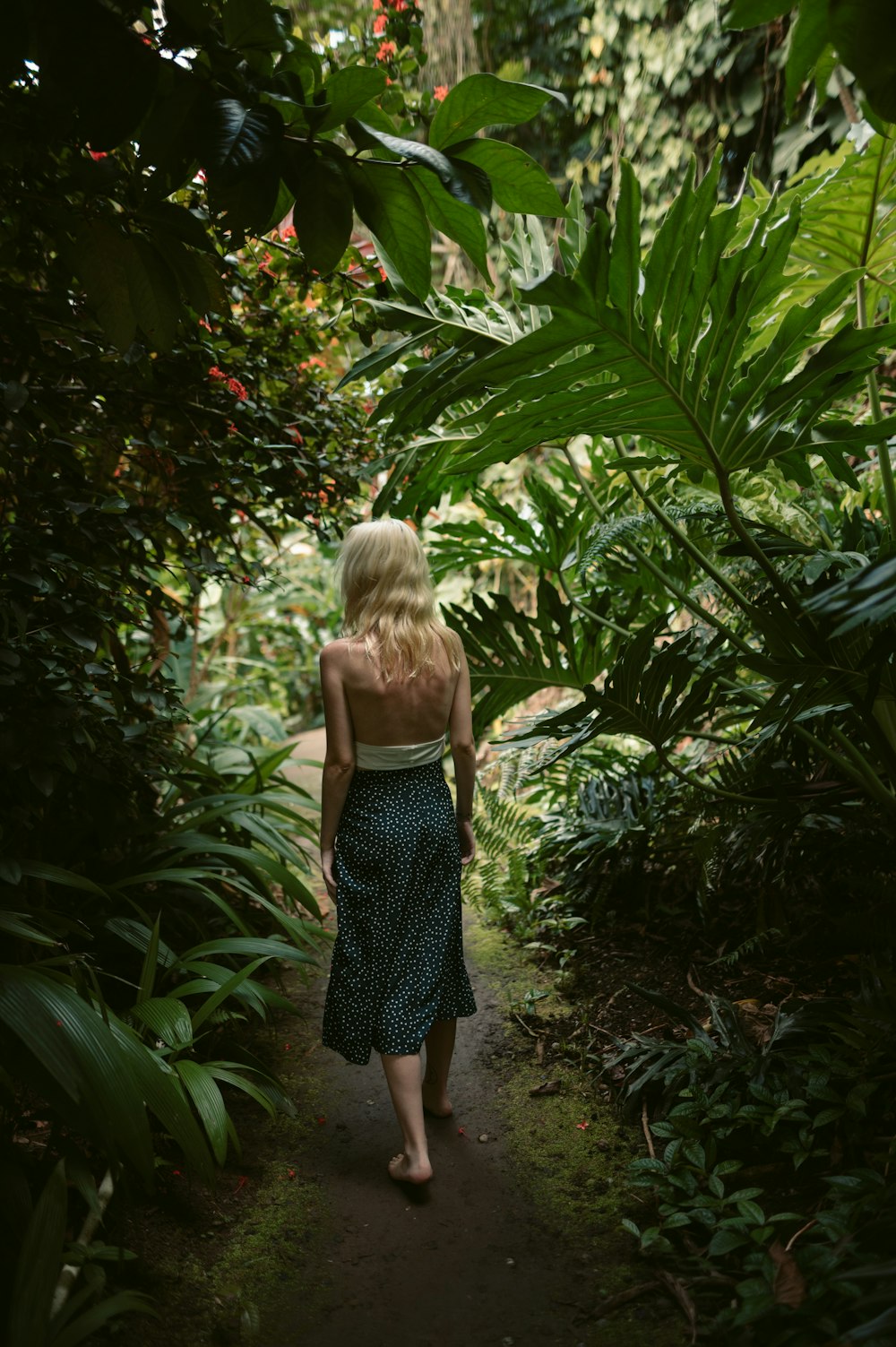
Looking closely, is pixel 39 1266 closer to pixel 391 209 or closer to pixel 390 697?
pixel 390 697

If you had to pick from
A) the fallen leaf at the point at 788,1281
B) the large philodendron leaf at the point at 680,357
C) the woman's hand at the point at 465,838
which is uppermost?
the large philodendron leaf at the point at 680,357

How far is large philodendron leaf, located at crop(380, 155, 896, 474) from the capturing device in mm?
1573

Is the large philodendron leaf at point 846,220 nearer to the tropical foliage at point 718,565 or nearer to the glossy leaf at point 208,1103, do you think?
the tropical foliage at point 718,565

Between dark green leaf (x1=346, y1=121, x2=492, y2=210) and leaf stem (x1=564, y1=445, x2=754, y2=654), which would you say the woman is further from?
dark green leaf (x1=346, y1=121, x2=492, y2=210)

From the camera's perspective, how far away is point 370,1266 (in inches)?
75.5

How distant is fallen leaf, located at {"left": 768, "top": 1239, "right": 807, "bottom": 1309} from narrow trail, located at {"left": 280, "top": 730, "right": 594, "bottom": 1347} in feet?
1.20

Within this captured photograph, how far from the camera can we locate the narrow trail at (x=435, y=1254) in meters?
1.72

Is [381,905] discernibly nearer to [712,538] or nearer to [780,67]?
[712,538]

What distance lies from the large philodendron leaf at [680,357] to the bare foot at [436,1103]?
1.74 meters

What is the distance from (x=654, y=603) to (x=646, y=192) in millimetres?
3646

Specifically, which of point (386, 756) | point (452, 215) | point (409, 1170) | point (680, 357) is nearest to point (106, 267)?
point (452, 215)

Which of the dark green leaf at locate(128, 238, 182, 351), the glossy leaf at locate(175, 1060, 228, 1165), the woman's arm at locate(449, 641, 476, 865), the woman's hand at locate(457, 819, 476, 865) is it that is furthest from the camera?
the woman's hand at locate(457, 819, 476, 865)

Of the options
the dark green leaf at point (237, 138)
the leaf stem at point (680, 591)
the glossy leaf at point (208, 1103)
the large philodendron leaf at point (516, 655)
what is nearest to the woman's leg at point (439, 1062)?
the glossy leaf at point (208, 1103)

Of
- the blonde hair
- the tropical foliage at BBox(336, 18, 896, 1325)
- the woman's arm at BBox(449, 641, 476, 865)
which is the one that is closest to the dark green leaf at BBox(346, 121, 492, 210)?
the tropical foliage at BBox(336, 18, 896, 1325)
